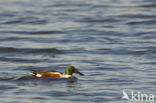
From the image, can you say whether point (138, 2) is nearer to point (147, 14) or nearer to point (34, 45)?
point (147, 14)

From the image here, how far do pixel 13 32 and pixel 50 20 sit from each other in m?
2.92

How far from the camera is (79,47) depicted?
19.1 metres

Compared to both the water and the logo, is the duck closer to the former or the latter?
the water

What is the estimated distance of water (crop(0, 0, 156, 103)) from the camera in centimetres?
1333

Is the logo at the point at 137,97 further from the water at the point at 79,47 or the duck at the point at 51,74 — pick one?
the duck at the point at 51,74

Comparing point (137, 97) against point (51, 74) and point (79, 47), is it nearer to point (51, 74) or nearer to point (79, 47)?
point (51, 74)

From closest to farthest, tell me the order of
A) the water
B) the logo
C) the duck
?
the logo → the water → the duck

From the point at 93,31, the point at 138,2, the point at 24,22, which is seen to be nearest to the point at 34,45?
the point at 93,31

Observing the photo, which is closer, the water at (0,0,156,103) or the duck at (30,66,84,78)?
the water at (0,0,156,103)

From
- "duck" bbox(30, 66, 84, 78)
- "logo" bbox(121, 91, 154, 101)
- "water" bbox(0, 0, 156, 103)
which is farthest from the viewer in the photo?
"duck" bbox(30, 66, 84, 78)

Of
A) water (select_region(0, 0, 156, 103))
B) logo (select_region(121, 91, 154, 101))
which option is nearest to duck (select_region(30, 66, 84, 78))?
water (select_region(0, 0, 156, 103))

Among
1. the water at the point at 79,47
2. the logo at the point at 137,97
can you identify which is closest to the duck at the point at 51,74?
the water at the point at 79,47

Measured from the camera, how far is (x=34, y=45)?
19.4 meters

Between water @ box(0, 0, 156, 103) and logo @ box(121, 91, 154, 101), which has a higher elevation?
water @ box(0, 0, 156, 103)
